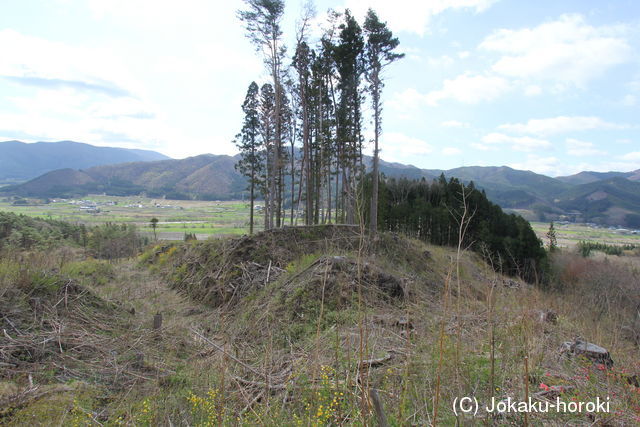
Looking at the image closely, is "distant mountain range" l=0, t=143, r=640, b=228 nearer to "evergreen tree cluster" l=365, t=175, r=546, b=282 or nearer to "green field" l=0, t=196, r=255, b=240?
"green field" l=0, t=196, r=255, b=240

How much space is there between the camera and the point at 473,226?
23.6 meters

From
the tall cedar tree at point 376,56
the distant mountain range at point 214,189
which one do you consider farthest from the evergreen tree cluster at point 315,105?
the distant mountain range at point 214,189

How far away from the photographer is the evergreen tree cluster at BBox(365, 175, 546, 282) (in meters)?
21.2

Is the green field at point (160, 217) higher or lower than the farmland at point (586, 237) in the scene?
higher

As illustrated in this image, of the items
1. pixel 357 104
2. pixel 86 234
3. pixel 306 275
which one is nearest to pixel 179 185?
pixel 86 234

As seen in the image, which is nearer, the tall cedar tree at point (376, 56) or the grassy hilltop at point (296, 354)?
the grassy hilltop at point (296, 354)

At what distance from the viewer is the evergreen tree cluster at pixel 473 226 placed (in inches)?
834

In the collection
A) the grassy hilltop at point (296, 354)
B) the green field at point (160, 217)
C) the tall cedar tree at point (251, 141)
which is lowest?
the green field at point (160, 217)

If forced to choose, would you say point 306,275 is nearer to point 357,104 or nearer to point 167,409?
point 167,409

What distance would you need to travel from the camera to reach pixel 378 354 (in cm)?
350

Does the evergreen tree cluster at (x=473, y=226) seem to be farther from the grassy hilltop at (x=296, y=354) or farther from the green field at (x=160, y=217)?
the grassy hilltop at (x=296, y=354)

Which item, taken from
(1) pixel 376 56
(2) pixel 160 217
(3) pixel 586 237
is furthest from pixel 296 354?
(3) pixel 586 237

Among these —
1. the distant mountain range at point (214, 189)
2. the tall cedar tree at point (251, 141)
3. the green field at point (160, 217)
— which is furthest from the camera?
the distant mountain range at point (214, 189)

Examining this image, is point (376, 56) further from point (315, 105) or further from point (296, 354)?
point (296, 354)
